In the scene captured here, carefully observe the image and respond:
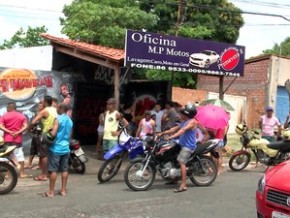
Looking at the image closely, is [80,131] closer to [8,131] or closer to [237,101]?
[8,131]

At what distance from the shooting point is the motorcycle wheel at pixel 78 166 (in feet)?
35.9

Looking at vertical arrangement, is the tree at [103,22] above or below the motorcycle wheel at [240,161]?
above

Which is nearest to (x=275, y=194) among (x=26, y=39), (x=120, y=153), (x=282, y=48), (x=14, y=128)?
(x=120, y=153)

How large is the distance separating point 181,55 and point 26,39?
33625mm

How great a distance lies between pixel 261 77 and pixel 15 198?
20.4 metres

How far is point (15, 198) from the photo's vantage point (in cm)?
832

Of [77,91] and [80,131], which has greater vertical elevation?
[77,91]

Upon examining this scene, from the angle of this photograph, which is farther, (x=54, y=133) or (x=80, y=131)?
(x=80, y=131)

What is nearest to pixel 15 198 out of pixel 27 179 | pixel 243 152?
pixel 27 179

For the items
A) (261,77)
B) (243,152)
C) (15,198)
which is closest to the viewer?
(15,198)

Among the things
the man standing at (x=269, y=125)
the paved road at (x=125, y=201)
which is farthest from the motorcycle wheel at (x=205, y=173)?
the man standing at (x=269, y=125)

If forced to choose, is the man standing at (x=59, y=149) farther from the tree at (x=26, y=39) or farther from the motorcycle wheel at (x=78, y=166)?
the tree at (x=26, y=39)

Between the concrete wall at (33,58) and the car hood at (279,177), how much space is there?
10.6m

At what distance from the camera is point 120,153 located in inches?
385
